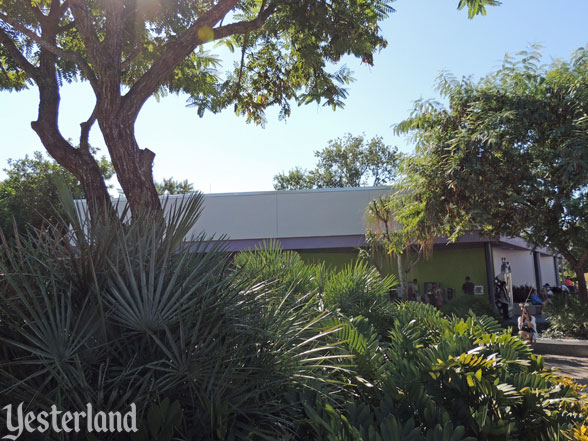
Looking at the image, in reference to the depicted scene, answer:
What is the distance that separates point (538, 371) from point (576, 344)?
359 inches

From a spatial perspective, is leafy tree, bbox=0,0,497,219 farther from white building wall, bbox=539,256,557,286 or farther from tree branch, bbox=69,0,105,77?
white building wall, bbox=539,256,557,286

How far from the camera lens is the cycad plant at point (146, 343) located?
222 cm

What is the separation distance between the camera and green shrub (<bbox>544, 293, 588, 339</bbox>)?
12172mm

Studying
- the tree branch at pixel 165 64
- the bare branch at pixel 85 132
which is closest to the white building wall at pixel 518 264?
the tree branch at pixel 165 64

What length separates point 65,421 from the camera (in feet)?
7.09

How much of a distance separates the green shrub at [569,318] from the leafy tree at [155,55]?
882 cm

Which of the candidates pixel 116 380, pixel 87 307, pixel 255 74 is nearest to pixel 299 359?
pixel 116 380

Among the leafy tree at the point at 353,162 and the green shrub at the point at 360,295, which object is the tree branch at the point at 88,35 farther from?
the leafy tree at the point at 353,162

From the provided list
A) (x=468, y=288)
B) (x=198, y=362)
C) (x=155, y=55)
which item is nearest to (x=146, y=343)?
(x=198, y=362)

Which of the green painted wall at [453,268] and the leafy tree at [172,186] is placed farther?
the leafy tree at [172,186]

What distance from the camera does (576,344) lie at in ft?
37.6

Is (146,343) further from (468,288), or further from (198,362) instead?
(468,288)

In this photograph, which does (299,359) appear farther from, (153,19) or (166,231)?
(153,19)

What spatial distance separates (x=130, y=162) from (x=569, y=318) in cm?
1197
